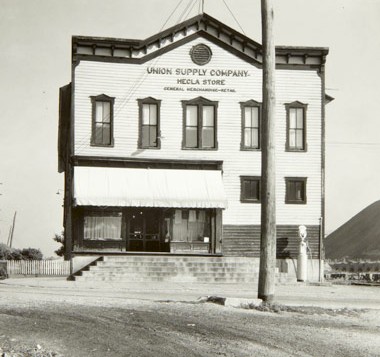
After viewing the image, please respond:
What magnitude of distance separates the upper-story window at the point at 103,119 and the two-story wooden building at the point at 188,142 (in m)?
0.04

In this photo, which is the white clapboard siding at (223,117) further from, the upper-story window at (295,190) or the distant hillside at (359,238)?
the distant hillside at (359,238)

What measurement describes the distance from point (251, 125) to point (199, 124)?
90.3 inches

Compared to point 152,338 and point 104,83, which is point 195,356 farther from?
point 104,83

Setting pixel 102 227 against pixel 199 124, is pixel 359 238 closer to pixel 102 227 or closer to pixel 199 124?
pixel 199 124

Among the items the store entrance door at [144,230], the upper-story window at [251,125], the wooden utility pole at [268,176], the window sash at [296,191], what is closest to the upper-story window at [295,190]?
the window sash at [296,191]

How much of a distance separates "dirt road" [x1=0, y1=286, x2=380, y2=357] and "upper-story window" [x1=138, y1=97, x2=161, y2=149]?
16.1 meters

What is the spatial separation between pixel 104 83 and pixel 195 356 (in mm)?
23262

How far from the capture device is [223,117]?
3428 cm

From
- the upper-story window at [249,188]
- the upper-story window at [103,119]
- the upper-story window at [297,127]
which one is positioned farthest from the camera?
the upper-story window at [297,127]

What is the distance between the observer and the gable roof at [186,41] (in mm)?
33062

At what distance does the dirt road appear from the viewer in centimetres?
1170

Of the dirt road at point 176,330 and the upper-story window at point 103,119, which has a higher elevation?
the upper-story window at point 103,119

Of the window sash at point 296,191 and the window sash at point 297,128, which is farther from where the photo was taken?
the window sash at point 297,128

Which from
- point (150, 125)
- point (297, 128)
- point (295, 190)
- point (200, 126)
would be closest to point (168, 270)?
point (150, 125)
